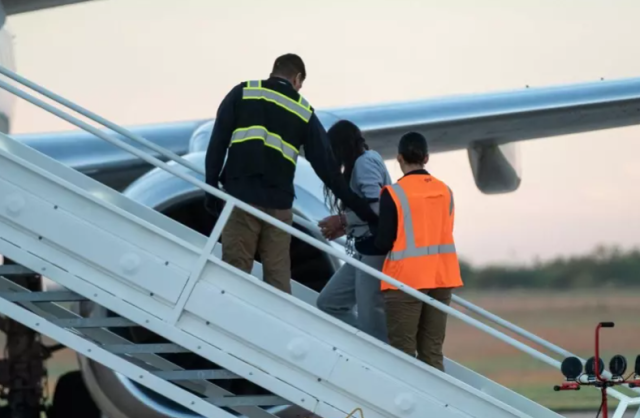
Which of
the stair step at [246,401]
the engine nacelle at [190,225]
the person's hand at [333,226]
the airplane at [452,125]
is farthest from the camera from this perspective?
the airplane at [452,125]

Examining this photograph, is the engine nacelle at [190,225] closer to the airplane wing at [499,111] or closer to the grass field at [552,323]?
the airplane wing at [499,111]

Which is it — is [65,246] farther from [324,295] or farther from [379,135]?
[379,135]

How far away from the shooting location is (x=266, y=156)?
17.6 feet

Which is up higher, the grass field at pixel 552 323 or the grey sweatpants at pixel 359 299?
the grass field at pixel 552 323

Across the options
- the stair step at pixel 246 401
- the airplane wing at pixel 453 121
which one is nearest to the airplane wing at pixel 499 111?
the airplane wing at pixel 453 121

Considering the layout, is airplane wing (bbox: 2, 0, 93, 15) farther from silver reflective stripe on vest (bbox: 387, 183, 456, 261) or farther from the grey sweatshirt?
silver reflective stripe on vest (bbox: 387, 183, 456, 261)

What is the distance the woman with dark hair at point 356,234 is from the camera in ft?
19.0

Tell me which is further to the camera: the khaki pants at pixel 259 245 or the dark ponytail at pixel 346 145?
the dark ponytail at pixel 346 145

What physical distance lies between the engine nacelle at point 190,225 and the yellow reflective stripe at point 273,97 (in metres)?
1.46

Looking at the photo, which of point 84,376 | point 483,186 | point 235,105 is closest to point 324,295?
point 235,105

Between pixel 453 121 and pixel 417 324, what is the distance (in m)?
4.20

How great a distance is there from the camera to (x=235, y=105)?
539cm

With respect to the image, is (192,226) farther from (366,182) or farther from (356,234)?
(366,182)

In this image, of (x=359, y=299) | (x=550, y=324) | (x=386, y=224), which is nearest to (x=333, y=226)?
(x=359, y=299)
